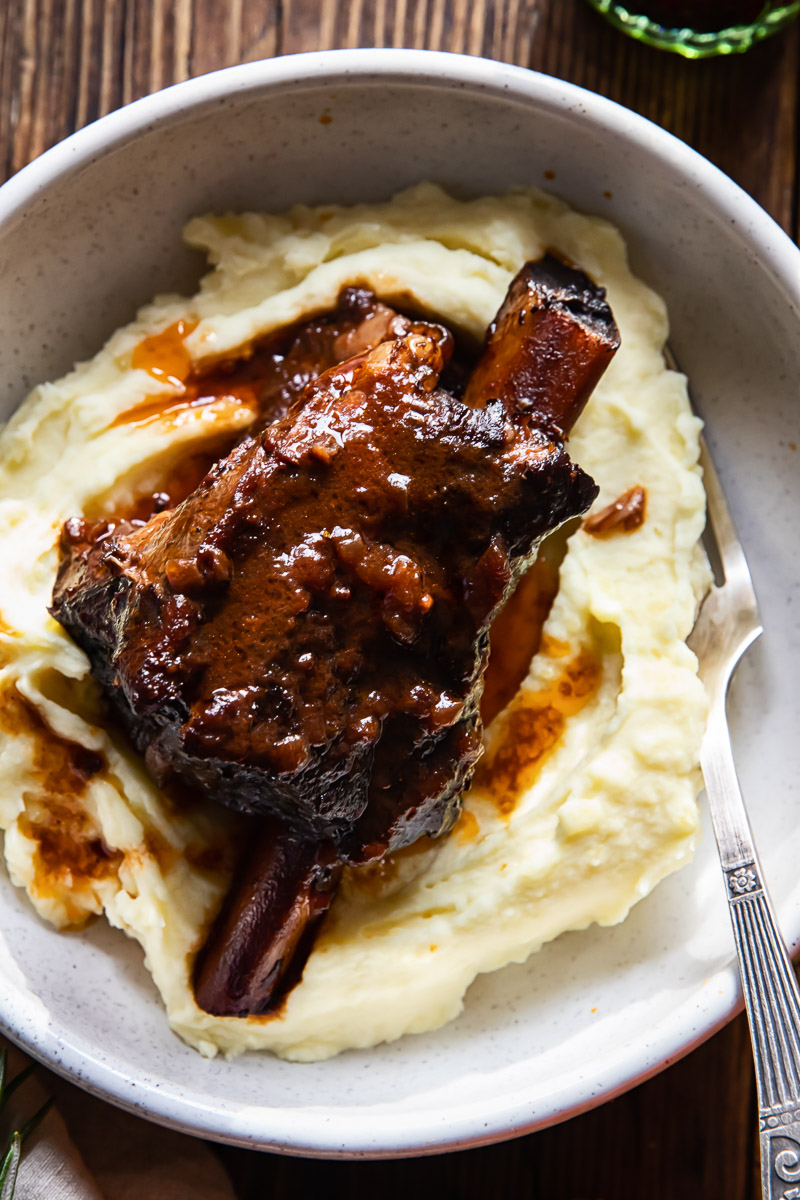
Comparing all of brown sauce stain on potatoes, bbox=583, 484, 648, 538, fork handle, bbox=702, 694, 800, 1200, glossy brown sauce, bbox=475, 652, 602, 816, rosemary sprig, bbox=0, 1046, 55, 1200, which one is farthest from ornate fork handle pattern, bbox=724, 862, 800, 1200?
rosemary sprig, bbox=0, 1046, 55, 1200

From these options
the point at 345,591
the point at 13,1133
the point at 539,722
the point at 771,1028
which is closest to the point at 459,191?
the point at 345,591

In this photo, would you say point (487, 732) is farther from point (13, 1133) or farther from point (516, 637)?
point (13, 1133)

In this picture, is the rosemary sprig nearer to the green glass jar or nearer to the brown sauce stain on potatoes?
Result: the brown sauce stain on potatoes

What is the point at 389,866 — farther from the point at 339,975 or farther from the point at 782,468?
the point at 782,468

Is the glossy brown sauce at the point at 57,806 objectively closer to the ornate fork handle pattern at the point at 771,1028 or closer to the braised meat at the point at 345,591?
the braised meat at the point at 345,591

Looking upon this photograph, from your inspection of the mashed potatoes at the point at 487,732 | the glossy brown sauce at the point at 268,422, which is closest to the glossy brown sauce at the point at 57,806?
the mashed potatoes at the point at 487,732

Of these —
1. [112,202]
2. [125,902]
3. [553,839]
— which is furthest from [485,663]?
[112,202]
